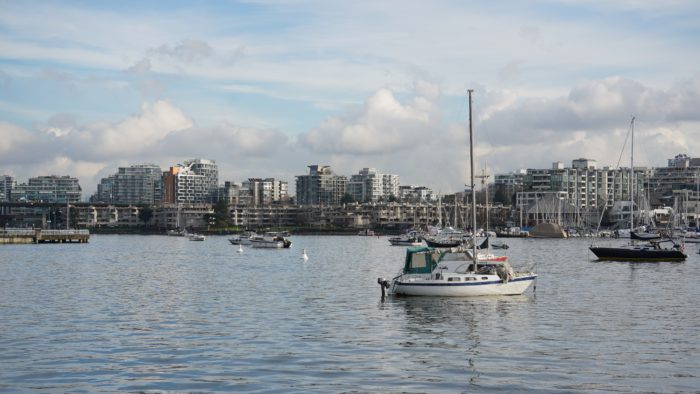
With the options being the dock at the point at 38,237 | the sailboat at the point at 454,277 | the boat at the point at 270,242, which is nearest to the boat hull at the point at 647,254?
the sailboat at the point at 454,277

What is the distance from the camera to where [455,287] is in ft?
177

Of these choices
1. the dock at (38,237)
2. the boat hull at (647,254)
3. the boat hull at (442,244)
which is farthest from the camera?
the dock at (38,237)

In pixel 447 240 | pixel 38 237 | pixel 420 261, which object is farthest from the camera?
pixel 38 237

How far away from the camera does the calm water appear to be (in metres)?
29.8

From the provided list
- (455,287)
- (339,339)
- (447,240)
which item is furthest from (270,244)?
(339,339)

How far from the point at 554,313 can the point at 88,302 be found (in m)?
28.1

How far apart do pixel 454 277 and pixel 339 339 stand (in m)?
17.0

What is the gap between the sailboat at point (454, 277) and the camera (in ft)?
178

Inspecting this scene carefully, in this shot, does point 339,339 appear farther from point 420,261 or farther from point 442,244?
point 442,244

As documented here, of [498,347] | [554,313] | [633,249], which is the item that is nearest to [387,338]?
[498,347]

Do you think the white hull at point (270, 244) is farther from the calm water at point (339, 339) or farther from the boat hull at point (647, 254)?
the calm water at point (339, 339)

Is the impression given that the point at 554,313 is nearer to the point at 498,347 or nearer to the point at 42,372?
the point at 498,347

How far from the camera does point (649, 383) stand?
2939 cm

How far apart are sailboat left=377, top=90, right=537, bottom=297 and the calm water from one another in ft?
2.75
